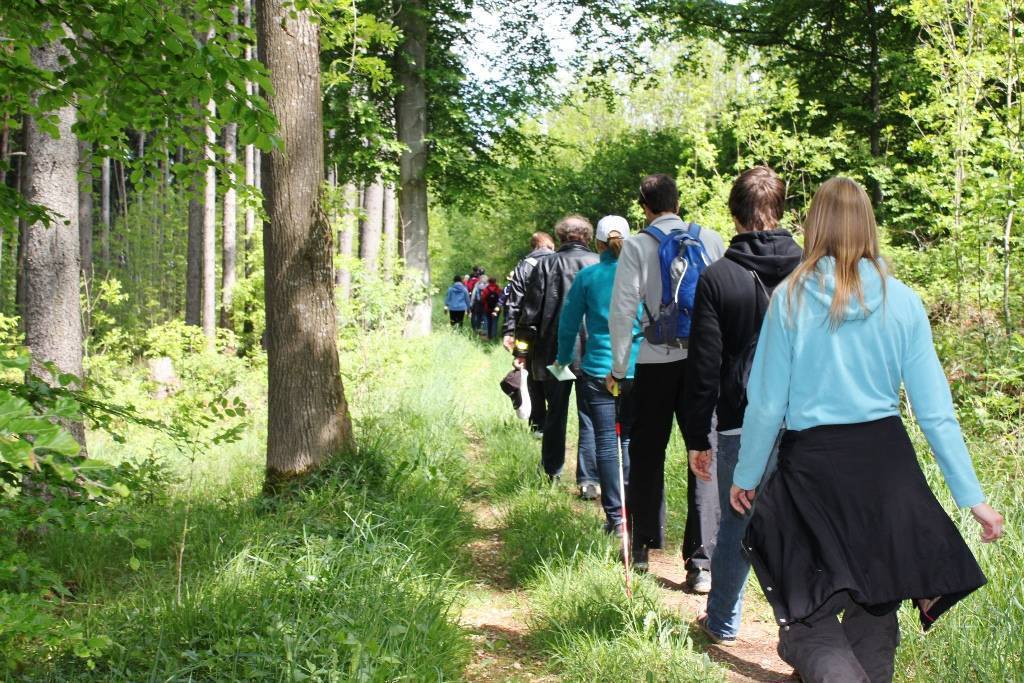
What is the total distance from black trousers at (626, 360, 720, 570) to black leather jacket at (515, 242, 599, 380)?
2.27m

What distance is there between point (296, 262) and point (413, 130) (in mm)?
11636

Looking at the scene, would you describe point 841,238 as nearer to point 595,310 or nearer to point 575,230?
point 595,310

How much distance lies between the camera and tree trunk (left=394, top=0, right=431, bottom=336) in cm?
1647

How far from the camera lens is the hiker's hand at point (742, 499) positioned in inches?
122

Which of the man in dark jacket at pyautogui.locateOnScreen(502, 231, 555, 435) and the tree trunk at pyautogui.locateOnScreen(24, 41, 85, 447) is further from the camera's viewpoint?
the man in dark jacket at pyautogui.locateOnScreen(502, 231, 555, 435)

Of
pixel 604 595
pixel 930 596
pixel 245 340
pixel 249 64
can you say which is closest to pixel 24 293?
pixel 249 64

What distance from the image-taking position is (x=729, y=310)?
4031 mm

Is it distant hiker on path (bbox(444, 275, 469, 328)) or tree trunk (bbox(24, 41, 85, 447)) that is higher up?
tree trunk (bbox(24, 41, 85, 447))

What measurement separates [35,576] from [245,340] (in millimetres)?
15984

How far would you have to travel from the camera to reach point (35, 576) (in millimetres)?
3506

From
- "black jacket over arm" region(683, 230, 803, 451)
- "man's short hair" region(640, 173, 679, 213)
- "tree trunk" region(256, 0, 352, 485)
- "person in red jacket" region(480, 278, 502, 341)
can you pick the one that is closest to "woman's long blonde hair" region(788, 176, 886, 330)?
"black jacket over arm" region(683, 230, 803, 451)

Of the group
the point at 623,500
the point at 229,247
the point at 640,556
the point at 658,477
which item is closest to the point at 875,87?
the point at 229,247

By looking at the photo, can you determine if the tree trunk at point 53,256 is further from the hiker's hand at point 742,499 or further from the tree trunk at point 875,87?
the tree trunk at point 875,87

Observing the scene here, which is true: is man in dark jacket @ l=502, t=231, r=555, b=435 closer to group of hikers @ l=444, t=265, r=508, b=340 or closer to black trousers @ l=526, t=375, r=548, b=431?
black trousers @ l=526, t=375, r=548, b=431
